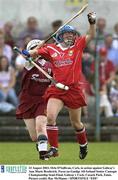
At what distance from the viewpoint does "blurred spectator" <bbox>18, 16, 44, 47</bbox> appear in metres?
20.8

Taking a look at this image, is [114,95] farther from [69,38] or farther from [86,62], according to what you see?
[69,38]

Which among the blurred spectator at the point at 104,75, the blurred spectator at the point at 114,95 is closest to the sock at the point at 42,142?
the blurred spectator at the point at 114,95

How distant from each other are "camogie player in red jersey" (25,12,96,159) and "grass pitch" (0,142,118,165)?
0.48 metres

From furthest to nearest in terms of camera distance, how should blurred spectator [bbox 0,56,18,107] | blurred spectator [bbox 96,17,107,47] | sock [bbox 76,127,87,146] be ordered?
blurred spectator [bbox 96,17,107,47], blurred spectator [bbox 0,56,18,107], sock [bbox 76,127,87,146]

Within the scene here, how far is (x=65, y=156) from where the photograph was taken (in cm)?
1411

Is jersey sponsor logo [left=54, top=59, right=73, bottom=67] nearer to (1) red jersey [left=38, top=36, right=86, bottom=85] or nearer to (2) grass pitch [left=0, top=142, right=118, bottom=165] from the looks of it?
(1) red jersey [left=38, top=36, right=86, bottom=85]

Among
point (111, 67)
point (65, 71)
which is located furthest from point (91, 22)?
point (111, 67)

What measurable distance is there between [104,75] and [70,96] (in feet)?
24.9

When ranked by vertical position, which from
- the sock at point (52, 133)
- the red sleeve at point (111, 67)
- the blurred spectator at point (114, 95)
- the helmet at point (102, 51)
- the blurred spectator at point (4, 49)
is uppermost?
the blurred spectator at point (4, 49)

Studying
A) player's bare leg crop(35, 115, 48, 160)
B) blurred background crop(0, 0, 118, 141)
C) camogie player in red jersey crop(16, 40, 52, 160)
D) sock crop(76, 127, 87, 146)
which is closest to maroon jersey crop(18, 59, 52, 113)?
camogie player in red jersey crop(16, 40, 52, 160)

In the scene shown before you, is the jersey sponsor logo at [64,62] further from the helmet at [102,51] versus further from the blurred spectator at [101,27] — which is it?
the blurred spectator at [101,27]

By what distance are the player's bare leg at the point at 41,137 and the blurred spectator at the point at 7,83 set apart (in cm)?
658

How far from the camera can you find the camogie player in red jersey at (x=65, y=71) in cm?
1266

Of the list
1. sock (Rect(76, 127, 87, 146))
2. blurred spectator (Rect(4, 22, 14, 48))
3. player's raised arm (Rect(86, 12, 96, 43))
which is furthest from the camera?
blurred spectator (Rect(4, 22, 14, 48))
